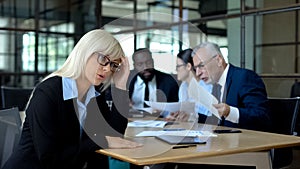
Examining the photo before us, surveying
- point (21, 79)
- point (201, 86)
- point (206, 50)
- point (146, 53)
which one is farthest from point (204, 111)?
point (21, 79)

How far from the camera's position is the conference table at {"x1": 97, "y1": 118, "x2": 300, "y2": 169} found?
150 cm

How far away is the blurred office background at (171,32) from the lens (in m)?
3.33

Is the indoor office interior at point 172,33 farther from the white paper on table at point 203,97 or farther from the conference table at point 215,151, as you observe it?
the conference table at point 215,151

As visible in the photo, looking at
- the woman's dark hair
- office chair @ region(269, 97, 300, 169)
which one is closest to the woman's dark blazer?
office chair @ region(269, 97, 300, 169)

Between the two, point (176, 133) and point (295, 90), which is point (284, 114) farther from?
point (295, 90)

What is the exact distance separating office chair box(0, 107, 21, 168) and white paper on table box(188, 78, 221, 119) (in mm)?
1038

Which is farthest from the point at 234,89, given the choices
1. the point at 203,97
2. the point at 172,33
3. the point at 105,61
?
the point at 172,33

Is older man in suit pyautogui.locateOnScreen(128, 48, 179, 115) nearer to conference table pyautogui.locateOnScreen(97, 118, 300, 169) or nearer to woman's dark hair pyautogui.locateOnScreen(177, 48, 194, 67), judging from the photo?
woman's dark hair pyautogui.locateOnScreen(177, 48, 194, 67)

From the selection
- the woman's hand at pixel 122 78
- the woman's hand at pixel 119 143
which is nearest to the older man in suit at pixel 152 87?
the woman's hand at pixel 122 78

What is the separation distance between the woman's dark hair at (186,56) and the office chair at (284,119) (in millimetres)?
667

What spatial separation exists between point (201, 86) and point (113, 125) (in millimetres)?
896

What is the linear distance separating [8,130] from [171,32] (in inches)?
95.3

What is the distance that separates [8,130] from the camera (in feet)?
6.75

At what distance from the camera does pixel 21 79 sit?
614 centimetres
